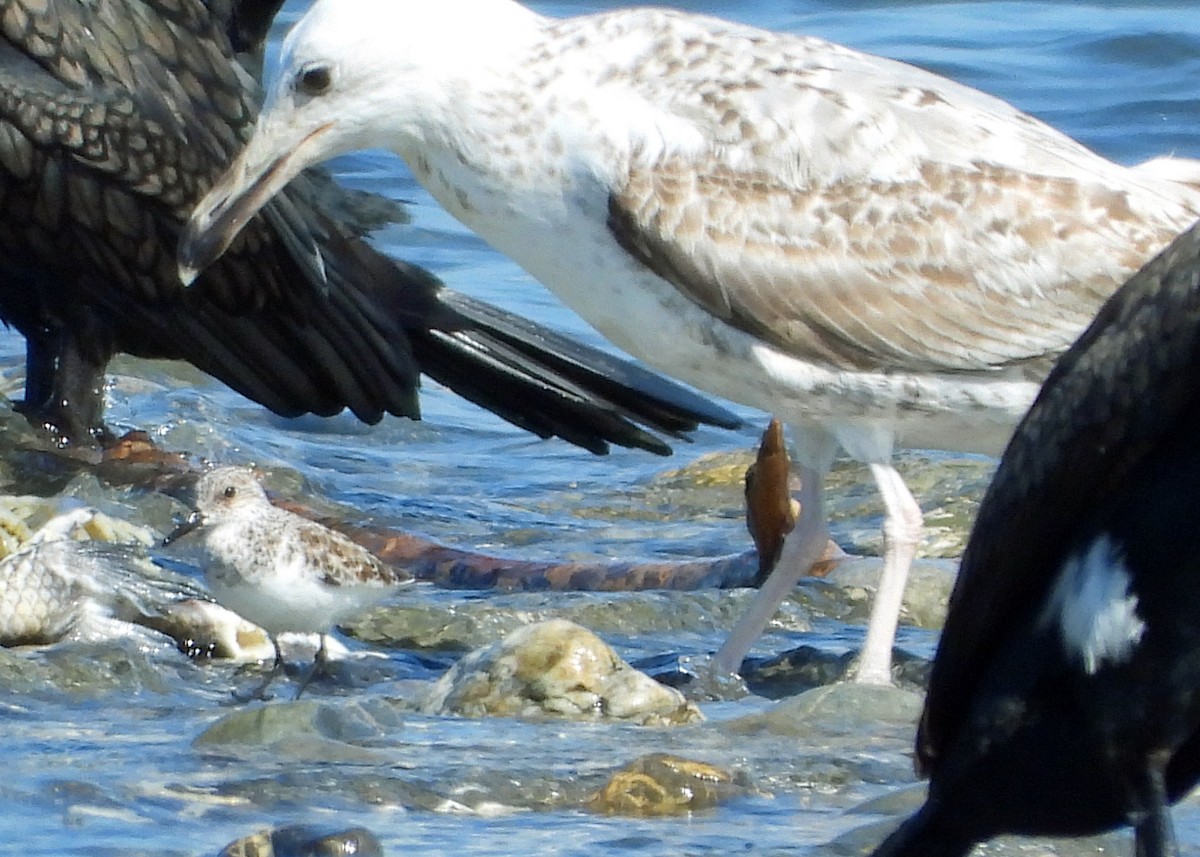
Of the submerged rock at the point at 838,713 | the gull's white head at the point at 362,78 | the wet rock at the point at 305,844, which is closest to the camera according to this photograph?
the wet rock at the point at 305,844

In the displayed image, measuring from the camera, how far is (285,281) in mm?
7703

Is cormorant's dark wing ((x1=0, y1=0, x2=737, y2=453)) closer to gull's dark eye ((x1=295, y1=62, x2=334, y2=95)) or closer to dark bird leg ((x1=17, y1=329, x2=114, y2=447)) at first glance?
dark bird leg ((x1=17, y1=329, x2=114, y2=447))

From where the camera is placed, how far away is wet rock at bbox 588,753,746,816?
432 centimetres

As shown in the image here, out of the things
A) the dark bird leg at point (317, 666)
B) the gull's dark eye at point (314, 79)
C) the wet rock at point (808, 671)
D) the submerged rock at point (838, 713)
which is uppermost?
the gull's dark eye at point (314, 79)

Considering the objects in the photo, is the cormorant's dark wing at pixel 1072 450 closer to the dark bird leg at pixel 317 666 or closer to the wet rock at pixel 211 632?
the dark bird leg at pixel 317 666

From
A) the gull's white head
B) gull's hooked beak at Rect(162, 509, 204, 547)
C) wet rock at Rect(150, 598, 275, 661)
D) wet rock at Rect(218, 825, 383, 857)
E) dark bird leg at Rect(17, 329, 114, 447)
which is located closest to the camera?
wet rock at Rect(218, 825, 383, 857)

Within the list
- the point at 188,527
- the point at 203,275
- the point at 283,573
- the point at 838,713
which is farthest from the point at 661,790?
the point at 203,275

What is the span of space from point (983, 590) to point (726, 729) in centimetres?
149

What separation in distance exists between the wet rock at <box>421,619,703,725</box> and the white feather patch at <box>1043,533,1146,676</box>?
5.34ft

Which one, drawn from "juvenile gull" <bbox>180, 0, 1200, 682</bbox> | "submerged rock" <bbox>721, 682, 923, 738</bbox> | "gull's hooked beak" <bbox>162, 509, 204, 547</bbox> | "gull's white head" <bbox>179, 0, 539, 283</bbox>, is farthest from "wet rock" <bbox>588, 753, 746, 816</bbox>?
"gull's hooked beak" <bbox>162, 509, 204, 547</bbox>

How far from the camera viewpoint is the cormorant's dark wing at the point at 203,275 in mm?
7297

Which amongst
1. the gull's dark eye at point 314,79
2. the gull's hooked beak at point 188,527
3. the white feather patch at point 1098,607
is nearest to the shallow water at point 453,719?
the gull's hooked beak at point 188,527

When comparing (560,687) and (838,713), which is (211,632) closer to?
(560,687)

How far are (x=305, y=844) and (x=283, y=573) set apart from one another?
1.85m
